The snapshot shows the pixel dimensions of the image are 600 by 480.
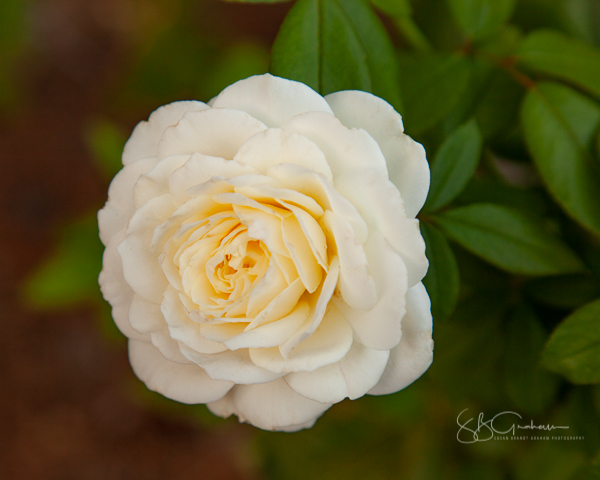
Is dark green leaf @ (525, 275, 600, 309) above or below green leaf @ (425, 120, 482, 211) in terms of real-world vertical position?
below

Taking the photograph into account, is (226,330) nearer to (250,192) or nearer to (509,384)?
(250,192)

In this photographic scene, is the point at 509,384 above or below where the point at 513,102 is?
below

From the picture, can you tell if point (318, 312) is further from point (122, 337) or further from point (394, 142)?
point (122, 337)

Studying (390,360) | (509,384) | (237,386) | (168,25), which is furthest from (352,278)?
(168,25)

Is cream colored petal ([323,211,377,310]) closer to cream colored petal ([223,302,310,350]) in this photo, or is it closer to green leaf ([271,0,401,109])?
cream colored petal ([223,302,310,350])
